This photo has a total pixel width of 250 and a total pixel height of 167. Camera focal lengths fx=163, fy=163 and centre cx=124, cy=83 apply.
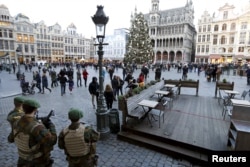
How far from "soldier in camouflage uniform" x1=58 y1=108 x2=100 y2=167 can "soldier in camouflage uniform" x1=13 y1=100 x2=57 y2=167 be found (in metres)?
0.22

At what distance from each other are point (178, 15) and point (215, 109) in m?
59.2

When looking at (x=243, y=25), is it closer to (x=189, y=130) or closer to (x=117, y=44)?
(x=117, y=44)

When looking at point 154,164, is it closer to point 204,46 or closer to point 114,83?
point 114,83

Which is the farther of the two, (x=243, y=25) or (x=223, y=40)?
(x=223, y=40)

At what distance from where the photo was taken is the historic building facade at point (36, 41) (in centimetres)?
5147

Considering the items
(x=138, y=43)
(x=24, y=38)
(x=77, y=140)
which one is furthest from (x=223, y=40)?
(x=24, y=38)

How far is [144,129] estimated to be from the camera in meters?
5.56

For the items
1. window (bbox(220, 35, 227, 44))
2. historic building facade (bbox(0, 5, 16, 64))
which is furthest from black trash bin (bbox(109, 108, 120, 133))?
historic building facade (bbox(0, 5, 16, 64))

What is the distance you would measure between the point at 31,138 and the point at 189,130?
188 inches

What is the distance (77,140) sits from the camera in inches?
105

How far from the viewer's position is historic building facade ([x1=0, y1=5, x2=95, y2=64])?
51.5m

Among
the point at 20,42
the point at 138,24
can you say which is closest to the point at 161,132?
the point at 138,24

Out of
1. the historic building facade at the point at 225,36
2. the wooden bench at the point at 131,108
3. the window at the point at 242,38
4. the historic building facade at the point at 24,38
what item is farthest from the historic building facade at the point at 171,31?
the wooden bench at the point at 131,108

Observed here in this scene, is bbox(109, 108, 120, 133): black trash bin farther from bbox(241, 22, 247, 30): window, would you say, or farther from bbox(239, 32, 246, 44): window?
bbox(241, 22, 247, 30): window
